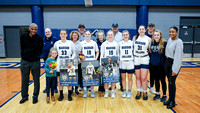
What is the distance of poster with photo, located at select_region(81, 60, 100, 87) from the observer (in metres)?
3.88

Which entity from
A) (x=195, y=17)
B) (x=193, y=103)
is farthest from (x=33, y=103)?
(x=195, y=17)

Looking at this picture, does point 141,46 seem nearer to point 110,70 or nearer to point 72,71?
point 110,70

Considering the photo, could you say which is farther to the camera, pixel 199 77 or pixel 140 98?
pixel 199 77

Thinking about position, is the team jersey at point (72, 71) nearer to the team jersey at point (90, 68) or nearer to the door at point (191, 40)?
the team jersey at point (90, 68)

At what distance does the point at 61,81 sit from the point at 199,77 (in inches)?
213

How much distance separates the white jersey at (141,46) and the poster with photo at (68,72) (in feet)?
5.08

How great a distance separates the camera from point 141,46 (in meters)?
3.74

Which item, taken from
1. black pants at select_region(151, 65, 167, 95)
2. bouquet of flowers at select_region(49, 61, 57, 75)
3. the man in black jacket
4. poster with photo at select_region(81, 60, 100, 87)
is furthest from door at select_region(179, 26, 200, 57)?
the man in black jacket

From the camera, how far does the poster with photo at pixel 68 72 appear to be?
12.4ft

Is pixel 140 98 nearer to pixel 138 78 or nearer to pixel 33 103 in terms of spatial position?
pixel 138 78

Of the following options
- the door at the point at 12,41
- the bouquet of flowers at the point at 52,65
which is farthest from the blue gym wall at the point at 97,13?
the bouquet of flowers at the point at 52,65

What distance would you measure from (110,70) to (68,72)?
3.46 feet

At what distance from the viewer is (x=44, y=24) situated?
36.9 feet

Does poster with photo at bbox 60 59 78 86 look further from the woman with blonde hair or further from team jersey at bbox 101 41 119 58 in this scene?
the woman with blonde hair
